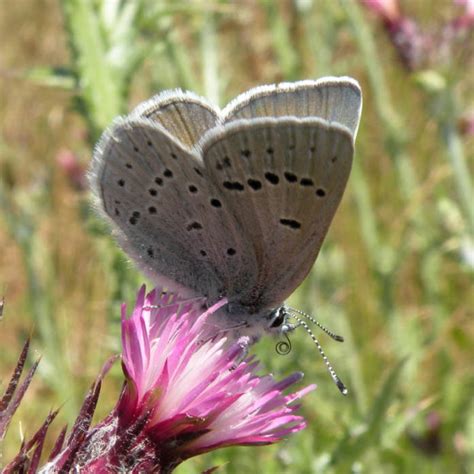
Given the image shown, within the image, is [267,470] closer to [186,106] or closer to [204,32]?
[186,106]

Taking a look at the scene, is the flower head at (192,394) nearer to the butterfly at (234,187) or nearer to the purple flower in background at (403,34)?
the butterfly at (234,187)

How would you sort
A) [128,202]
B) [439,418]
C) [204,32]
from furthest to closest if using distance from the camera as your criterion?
[204,32]
[439,418]
[128,202]

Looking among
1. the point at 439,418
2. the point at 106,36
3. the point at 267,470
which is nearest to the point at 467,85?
the point at 439,418

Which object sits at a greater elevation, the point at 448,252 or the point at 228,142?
the point at 228,142

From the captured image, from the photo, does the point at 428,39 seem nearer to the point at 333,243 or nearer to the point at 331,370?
the point at 333,243

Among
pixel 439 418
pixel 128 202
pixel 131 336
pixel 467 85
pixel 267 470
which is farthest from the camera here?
pixel 467 85

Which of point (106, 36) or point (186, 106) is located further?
point (106, 36)

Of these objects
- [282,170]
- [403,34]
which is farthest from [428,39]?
[282,170]
